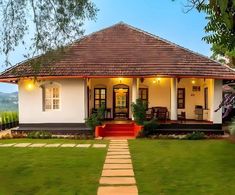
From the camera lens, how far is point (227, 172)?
1064cm

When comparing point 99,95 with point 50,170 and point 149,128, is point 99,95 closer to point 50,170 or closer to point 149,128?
point 149,128

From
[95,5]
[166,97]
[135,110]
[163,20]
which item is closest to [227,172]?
[95,5]

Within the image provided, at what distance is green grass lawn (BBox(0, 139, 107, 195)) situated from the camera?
28.6ft

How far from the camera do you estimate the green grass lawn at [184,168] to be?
8.69 m

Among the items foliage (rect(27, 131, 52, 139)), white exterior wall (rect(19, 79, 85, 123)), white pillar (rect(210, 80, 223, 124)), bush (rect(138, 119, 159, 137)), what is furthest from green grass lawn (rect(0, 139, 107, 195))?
white pillar (rect(210, 80, 223, 124))

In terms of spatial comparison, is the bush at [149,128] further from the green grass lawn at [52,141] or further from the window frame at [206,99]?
the window frame at [206,99]

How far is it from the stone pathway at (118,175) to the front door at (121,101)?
35.6ft

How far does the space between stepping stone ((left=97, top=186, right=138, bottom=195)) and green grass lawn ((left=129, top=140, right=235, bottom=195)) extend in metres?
0.17

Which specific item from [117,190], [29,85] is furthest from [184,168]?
[29,85]

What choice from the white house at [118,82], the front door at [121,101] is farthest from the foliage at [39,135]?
the front door at [121,101]

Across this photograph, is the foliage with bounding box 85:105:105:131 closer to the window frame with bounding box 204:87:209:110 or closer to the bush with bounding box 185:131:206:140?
the bush with bounding box 185:131:206:140

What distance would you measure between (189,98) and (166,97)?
160cm

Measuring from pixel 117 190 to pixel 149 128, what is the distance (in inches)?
504

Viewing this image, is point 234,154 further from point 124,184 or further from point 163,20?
point 163,20
